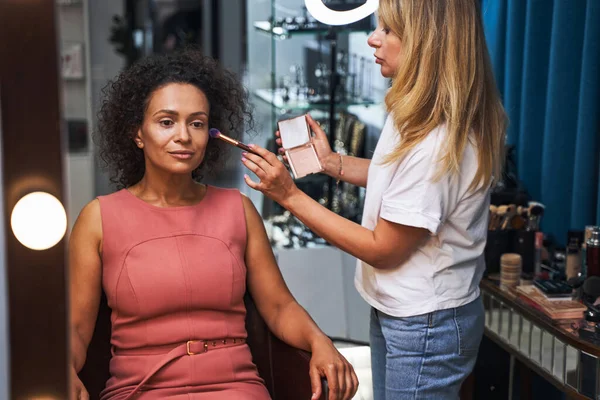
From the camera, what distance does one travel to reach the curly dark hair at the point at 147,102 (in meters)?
1.71

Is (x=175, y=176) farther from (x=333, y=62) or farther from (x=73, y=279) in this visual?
(x=333, y=62)

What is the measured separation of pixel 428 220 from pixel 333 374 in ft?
1.22

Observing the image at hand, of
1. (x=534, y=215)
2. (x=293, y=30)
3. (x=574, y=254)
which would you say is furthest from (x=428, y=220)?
(x=293, y=30)

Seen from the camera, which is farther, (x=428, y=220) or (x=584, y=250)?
(x=584, y=250)

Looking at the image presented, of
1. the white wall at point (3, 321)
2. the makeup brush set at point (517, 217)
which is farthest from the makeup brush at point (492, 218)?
the white wall at point (3, 321)

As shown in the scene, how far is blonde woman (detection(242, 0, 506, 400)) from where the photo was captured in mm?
1450

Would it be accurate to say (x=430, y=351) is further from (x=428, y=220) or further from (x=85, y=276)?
(x=85, y=276)

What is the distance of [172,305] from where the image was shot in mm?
1636

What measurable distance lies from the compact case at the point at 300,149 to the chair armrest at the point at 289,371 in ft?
1.25

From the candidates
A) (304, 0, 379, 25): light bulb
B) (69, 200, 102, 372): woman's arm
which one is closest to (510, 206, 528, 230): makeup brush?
(304, 0, 379, 25): light bulb

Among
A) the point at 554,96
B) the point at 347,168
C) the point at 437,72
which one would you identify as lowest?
the point at 347,168

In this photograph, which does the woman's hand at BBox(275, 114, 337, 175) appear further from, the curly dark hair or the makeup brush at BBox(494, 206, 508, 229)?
the makeup brush at BBox(494, 206, 508, 229)

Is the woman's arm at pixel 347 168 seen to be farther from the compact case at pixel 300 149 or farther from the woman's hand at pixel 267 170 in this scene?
the woman's hand at pixel 267 170

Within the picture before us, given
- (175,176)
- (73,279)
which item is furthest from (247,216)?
(73,279)
